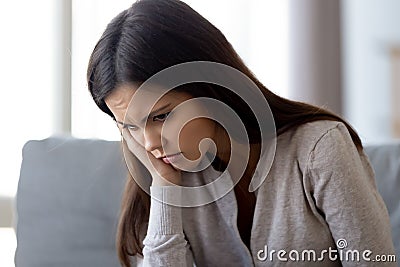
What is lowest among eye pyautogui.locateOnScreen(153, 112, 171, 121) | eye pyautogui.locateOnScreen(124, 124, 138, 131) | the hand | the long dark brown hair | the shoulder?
the hand

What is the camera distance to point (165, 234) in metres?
1.15

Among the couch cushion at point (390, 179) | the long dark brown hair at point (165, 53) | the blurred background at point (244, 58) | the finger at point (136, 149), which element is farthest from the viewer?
the blurred background at point (244, 58)

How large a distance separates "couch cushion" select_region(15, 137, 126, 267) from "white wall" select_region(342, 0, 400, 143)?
53.4 inches

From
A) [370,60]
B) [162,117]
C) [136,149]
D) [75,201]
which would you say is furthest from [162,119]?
[370,60]

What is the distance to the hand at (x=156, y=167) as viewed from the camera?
1.12 metres

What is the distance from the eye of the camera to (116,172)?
1.40 m

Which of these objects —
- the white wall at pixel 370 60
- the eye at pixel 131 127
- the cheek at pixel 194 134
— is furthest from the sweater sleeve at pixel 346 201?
the white wall at pixel 370 60

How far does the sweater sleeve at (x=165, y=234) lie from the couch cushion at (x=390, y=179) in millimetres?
418

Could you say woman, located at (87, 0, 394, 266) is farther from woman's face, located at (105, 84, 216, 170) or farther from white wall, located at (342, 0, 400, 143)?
white wall, located at (342, 0, 400, 143)

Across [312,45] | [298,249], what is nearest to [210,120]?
[298,249]

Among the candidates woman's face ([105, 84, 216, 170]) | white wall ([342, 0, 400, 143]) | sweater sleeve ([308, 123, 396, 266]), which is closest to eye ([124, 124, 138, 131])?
woman's face ([105, 84, 216, 170])

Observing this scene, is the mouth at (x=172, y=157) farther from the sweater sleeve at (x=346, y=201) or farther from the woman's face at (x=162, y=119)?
the sweater sleeve at (x=346, y=201)

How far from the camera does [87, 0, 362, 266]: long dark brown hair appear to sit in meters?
0.97

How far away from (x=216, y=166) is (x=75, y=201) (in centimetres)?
38
